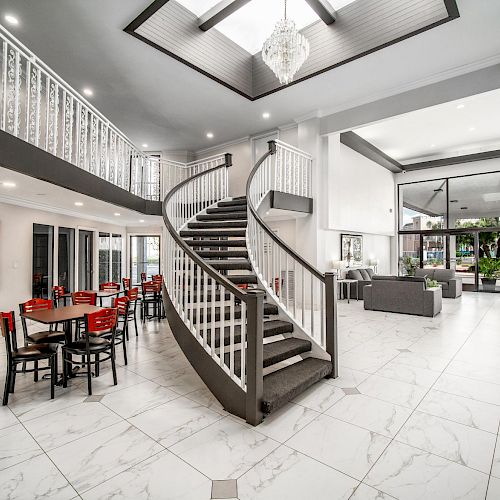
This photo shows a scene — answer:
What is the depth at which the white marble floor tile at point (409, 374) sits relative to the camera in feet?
11.8

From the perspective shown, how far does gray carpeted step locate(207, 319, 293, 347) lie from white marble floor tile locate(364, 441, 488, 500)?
1.68 meters

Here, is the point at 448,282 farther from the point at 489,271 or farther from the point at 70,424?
the point at 70,424

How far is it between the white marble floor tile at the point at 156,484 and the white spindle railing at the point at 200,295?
87 cm

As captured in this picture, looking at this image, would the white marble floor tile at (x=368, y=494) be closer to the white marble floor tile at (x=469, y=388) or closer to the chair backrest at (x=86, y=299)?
the white marble floor tile at (x=469, y=388)

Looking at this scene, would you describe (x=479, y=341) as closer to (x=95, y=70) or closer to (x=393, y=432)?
(x=393, y=432)

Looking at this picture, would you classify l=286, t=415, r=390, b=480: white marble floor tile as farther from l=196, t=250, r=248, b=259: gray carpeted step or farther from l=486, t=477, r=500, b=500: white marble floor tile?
l=196, t=250, r=248, b=259: gray carpeted step

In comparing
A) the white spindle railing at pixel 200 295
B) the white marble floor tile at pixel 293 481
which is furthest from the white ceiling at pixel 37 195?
A: the white marble floor tile at pixel 293 481

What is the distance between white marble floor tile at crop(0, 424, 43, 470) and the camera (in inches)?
88.7

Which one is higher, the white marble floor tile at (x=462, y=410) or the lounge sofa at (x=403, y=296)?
the lounge sofa at (x=403, y=296)

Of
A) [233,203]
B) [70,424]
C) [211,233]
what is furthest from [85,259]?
[70,424]

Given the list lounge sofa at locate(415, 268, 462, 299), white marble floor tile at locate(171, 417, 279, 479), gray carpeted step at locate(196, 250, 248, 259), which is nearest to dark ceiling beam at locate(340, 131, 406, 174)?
lounge sofa at locate(415, 268, 462, 299)

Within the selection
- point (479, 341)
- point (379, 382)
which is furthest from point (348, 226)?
point (379, 382)

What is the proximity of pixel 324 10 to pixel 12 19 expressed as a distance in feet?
16.2

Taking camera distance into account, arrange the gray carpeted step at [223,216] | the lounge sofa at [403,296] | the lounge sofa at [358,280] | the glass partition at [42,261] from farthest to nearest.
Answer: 1. the lounge sofa at [358,280]
2. the glass partition at [42,261]
3. the lounge sofa at [403,296]
4. the gray carpeted step at [223,216]
